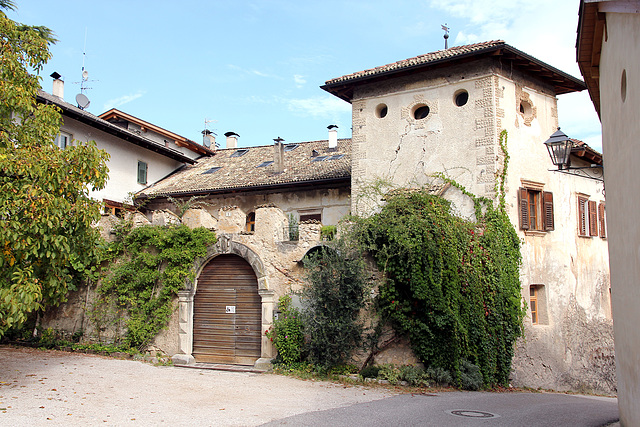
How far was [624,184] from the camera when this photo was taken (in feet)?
22.6

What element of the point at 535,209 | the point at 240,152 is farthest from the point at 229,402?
the point at 240,152

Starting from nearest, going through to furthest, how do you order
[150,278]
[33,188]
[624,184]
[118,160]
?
[624,184] → [33,188] → [150,278] → [118,160]

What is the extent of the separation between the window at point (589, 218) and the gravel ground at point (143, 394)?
31.5 ft

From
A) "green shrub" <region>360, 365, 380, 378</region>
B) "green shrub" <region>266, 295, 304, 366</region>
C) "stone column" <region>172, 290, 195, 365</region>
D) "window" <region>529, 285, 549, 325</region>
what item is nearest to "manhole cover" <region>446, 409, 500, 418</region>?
"green shrub" <region>360, 365, 380, 378</region>

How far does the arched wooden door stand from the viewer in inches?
587

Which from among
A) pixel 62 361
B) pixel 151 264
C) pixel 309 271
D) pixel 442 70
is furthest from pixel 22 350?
pixel 442 70

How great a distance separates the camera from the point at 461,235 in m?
13.7

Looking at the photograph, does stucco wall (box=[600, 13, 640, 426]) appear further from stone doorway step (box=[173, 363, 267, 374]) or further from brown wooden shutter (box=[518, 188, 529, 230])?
stone doorway step (box=[173, 363, 267, 374])

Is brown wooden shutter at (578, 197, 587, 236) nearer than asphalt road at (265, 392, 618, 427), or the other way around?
asphalt road at (265, 392, 618, 427)

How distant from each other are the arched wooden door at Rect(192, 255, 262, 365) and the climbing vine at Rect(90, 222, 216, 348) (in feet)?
2.15

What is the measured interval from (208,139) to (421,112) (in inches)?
686

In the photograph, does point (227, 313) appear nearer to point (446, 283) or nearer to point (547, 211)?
point (446, 283)

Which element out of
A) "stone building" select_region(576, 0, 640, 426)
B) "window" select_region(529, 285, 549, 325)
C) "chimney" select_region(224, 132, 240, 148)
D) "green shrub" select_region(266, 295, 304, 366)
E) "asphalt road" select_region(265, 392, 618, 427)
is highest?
"chimney" select_region(224, 132, 240, 148)

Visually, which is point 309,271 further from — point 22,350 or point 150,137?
point 150,137
